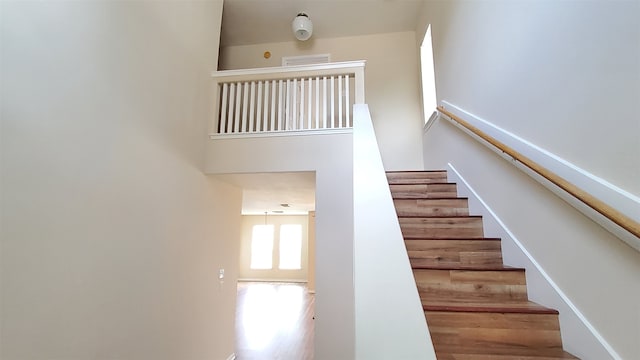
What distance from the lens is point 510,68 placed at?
1927 mm

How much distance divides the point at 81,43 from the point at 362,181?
5.70 feet

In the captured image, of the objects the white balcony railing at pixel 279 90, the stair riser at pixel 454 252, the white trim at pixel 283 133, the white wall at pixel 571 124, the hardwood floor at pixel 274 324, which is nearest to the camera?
the white wall at pixel 571 124

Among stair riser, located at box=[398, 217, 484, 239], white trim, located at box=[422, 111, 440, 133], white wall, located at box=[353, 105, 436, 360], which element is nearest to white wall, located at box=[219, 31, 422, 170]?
white trim, located at box=[422, 111, 440, 133]

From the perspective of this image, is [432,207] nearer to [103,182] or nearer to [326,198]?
[326,198]

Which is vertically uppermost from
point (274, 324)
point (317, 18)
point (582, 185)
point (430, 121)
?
point (317, 18)

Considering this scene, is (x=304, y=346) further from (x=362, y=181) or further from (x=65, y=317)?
(x=362, y=181)

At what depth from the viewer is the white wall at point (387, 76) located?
4418 mm

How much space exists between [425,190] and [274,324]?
3691 mm

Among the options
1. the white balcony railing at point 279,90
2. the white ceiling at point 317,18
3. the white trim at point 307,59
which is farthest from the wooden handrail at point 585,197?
the white trim at point 307,59

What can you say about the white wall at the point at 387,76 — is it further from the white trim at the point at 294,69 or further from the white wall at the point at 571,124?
the white wall at the point at 571,124

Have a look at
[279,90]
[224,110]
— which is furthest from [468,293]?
[224,110]

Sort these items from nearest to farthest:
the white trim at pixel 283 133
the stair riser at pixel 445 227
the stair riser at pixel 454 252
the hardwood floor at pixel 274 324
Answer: the stair riser at pixel 454 252 → the stair riser at pixel 445 227 → the white trim at pixel 283 133 → the hardwood floor at pixel 274 324

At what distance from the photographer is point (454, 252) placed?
196cm

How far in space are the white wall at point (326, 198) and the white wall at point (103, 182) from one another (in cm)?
47
